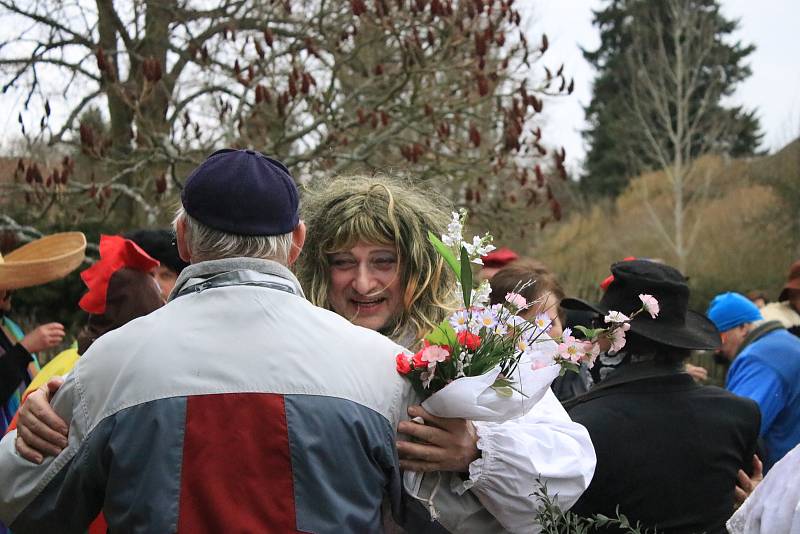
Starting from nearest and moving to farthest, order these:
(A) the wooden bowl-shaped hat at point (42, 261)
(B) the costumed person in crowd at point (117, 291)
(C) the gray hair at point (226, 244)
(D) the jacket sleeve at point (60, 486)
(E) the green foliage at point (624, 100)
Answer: (D) the jacket sleeve at point (60, 486)
(C) the gray hair at point (226, 244)
(B) the costumed person in crowd at point (117, 291)
(A) the wooden bowl-shaped hat at point (42, 261)
(E) the green foliage at point (624, 100)

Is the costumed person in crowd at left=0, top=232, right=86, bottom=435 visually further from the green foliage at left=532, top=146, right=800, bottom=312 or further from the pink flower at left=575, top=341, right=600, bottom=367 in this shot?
the green foliage at left=532, top=146, right=800, bottom=312

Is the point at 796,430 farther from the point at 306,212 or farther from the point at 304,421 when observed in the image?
the point at 304,421

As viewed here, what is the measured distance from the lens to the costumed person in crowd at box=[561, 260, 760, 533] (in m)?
2.91

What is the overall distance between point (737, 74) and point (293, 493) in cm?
3358

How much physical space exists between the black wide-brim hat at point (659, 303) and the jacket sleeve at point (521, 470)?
110 cm

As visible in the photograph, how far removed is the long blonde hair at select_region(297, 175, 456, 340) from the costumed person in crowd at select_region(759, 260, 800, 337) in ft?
11.2

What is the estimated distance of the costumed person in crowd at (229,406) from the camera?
1706mm

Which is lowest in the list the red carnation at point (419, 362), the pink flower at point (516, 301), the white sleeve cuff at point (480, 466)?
the white sleeve cuff at point (480, 466)

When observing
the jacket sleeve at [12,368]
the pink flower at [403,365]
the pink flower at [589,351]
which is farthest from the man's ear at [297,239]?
the jacket sleeve at [12,368]

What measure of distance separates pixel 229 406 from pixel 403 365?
40 centimetres

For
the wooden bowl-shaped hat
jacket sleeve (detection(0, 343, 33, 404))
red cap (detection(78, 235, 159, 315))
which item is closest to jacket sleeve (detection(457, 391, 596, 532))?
red cap (detection(78, 235, 159, 315))

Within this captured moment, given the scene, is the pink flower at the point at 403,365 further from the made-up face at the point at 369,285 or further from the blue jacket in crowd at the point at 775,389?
the blue jacket in crowd at the point at 775,389

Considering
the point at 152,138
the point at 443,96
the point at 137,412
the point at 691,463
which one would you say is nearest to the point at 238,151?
the point at 137,412

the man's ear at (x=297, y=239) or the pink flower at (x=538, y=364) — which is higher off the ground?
the man's ear at (x=297, y=239)
